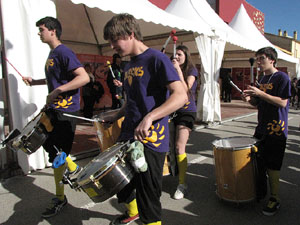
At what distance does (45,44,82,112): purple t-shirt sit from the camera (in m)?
2.47

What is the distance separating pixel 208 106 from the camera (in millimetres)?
7531

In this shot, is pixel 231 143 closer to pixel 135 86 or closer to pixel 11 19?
pixel 135 86

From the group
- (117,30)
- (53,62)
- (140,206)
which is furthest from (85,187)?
(53,62)

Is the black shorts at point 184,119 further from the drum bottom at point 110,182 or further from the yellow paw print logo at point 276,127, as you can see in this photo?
the drum bottom at point 110,182

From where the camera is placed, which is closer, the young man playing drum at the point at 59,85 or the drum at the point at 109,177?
the drum at the point at 109,177

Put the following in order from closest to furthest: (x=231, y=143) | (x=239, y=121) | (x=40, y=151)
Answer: (x=231, y=143), (x=40, y=151), (x=239, y=121)

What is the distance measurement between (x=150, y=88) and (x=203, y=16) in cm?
737

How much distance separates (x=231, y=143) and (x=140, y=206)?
168 cm

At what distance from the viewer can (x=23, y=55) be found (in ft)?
11.9

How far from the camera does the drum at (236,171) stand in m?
2.57

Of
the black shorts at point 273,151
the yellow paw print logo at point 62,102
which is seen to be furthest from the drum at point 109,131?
the black shorts at point 273,151

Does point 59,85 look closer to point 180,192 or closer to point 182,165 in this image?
point 182,165

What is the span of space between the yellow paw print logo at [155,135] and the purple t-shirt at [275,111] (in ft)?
5.05

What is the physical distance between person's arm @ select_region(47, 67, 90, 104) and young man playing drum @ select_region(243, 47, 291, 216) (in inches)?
64.9
